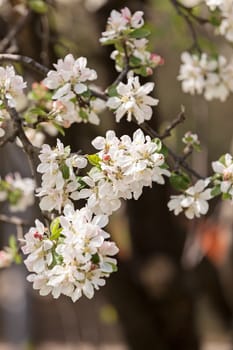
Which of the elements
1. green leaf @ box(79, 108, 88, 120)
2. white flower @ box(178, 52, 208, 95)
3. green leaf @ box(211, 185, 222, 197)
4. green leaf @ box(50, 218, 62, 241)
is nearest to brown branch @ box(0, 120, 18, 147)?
green leaf @ box(79, 108, 88, 120)

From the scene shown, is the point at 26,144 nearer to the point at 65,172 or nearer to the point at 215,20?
the point at 65,172

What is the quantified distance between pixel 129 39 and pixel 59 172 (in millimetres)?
355

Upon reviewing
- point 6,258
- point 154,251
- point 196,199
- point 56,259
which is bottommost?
point 154,251

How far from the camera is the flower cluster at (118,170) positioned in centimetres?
85

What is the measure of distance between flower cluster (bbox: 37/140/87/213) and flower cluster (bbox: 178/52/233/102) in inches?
20.7

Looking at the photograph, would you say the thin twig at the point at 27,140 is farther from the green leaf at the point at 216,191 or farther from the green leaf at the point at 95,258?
the green leaf at the point at 95,258

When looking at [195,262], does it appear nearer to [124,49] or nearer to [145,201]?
[145,201]

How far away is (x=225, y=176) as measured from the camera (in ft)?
3.26

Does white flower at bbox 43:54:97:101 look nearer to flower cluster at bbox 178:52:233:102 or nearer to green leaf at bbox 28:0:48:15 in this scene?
flower cluster at bbox 178:52:233:102

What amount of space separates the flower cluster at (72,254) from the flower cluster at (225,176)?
0.77 feet

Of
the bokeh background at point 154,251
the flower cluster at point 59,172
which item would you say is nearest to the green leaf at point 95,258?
the flower cluster at point 59,172

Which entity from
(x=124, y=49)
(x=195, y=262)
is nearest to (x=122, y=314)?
(x=195, y=262)

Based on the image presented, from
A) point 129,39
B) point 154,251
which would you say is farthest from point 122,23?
point 154,251

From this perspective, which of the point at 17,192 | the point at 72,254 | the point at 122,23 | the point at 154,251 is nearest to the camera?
the point at 72,254
